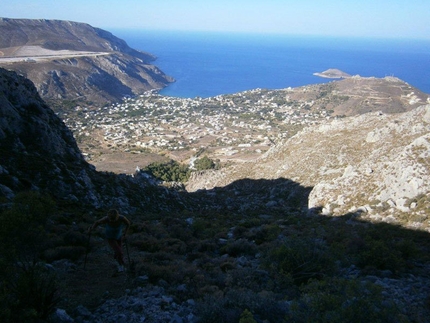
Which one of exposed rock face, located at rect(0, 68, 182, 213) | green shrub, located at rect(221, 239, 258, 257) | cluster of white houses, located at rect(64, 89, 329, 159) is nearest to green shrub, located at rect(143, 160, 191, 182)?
cluster of white houses, located at rect(64, 89, 329, 159)

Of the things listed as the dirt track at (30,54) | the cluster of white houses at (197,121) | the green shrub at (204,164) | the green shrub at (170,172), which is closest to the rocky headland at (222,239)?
the green shrub at (170,172)

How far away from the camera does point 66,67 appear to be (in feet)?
428

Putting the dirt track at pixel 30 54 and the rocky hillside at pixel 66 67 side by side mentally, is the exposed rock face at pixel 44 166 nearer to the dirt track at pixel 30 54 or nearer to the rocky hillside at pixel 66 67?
the rocky hillside at pixel 66 67

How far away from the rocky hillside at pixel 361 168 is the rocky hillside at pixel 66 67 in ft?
348

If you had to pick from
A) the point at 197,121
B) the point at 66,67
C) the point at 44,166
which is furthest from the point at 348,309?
the point at 66,67

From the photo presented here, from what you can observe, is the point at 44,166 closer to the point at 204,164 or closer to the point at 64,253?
the point at 64,253

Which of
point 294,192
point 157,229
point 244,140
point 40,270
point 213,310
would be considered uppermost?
point 40,270

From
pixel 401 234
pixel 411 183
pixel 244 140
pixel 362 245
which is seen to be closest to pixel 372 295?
pixel 362 245

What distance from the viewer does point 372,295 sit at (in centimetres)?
466

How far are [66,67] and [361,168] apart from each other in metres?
139

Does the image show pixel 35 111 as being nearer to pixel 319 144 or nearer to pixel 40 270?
pixel 40 270

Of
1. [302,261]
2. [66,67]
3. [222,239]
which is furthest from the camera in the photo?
[66,67]

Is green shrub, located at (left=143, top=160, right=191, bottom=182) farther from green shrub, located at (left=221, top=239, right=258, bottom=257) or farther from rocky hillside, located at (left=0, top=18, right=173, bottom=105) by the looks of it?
rocky hillside, located at (left=0, top=18, right=173, bottom=105)

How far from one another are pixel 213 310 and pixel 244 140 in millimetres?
77464
